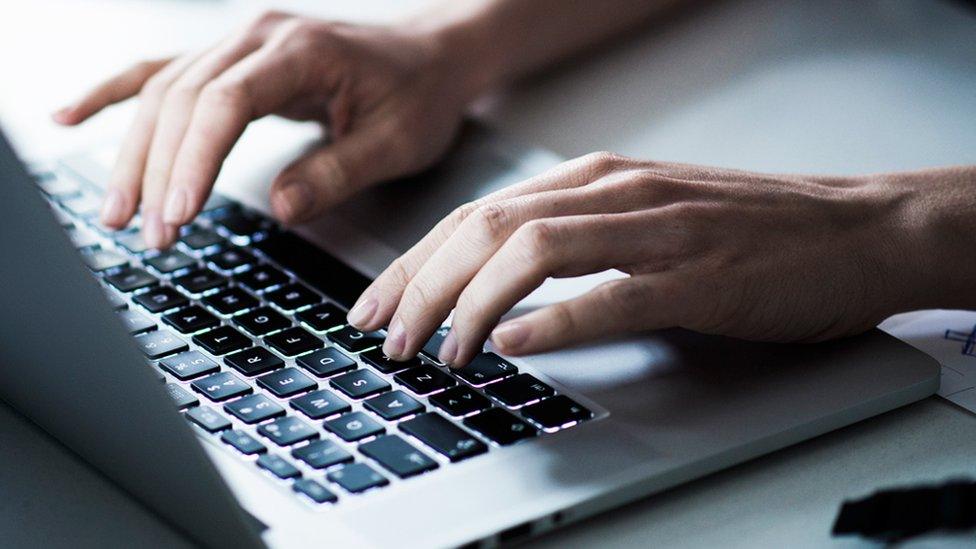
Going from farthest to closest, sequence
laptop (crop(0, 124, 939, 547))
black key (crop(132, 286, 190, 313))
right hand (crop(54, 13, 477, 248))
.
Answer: right hand (crop(54, 13, 477, 248))
black key (crop(132, 286, 190, 313))
laptop (crop(0, 124, 939, 547))

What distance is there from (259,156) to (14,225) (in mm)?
474

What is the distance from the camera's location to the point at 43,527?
0.54 meters

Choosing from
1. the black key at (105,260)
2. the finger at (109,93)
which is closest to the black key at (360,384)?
the black key at (105,260)

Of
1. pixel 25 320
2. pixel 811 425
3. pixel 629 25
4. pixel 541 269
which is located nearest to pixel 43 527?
pixel 25 320

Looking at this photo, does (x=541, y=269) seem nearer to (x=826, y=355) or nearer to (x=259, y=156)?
(x=826, y=355)

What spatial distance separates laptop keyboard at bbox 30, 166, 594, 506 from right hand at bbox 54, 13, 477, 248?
0.13 ft

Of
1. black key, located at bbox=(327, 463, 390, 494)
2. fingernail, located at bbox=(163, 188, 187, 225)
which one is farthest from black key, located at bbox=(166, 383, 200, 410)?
fingernail, located at bbox=(163, 188, 187, 225)

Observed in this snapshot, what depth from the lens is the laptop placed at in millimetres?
474

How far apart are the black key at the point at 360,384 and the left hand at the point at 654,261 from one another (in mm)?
18

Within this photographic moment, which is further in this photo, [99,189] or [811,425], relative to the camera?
[99,189]

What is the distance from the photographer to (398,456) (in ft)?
1.78

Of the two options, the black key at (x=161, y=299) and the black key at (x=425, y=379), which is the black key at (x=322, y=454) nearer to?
the black key at (x=425, y=379)

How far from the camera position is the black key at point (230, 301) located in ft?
2.30

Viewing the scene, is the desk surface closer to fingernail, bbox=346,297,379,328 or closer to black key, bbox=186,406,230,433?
black key, bbox=186,406,230,433
